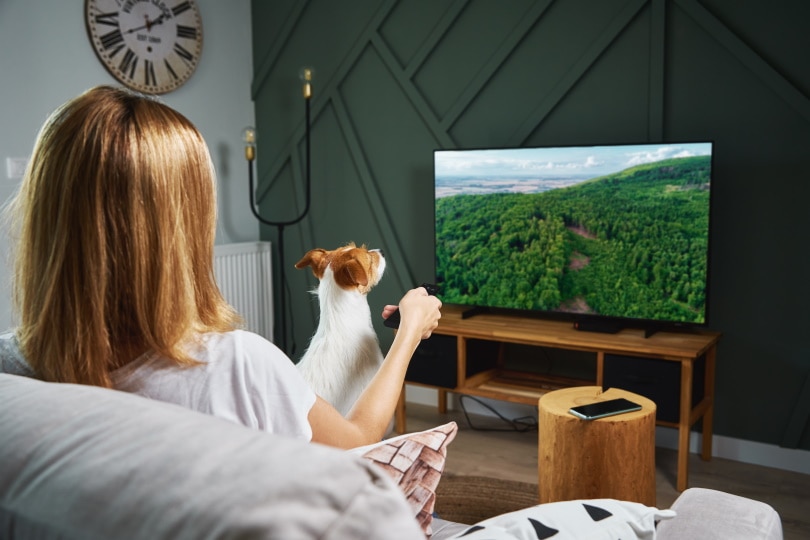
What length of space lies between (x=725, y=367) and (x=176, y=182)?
2804 mm

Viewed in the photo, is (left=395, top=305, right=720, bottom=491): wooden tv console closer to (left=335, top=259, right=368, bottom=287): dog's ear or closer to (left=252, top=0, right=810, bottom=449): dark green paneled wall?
(left=252, top=0, right=810, bottom=449): dark green paneled wall

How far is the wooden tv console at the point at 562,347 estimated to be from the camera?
9.23 ft

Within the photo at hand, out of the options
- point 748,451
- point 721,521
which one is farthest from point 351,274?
point 748,451

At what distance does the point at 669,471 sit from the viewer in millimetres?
3072

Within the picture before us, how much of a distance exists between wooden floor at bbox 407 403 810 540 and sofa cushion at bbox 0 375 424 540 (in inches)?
97.5

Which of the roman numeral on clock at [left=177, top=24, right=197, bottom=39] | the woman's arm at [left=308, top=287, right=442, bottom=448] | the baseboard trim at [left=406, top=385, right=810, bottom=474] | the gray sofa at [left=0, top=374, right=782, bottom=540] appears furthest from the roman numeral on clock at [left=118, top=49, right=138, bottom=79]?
the gray sofa at [left=0, top=374, right=782, bottom=540]

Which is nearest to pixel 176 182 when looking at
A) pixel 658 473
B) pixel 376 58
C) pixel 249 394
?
pixel 249 394

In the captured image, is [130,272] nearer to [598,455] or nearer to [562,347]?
[598,455]

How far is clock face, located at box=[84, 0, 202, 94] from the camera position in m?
3.68

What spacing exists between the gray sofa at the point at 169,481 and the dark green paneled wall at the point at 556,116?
9.36 feet

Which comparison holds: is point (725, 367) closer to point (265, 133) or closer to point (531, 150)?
point (531, 150)

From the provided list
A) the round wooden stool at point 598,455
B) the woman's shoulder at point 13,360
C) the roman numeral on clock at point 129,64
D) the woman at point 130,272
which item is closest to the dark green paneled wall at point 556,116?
the roman numeral on clock at point 129,64

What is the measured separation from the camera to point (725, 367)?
3.16 m

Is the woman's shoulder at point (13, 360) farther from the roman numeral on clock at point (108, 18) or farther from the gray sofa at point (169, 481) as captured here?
the roman numeral on clock at point (108, 18)
